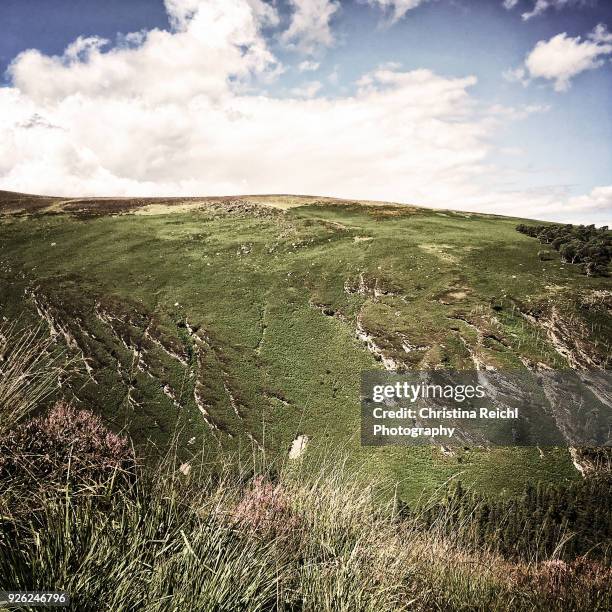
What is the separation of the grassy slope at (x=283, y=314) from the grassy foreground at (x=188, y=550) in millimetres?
15781

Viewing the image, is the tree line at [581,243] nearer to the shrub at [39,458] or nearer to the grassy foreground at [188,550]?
the grassy foreground at [188,550]

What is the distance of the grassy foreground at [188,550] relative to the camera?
3834 mm

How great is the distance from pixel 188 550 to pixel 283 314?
3351 centimetres

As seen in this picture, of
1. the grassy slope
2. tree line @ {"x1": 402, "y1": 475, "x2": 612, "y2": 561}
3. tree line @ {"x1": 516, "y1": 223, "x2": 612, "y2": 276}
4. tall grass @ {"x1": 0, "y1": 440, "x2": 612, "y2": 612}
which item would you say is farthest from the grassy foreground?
tree line @ {"x1": 516, "y1": 223, "x2": 612, "y2": 276}

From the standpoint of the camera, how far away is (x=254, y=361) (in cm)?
3262

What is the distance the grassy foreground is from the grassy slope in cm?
1578

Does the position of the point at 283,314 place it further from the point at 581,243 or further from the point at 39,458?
the point at 39,458

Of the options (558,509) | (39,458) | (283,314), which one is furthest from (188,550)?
(283,314)

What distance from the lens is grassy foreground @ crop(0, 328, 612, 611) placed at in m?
3.83

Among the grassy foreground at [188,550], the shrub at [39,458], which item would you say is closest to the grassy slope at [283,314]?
the shrub at [39,458]

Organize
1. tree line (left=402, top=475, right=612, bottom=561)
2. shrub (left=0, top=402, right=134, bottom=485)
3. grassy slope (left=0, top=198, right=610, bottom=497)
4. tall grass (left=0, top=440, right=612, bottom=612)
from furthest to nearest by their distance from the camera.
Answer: grassy slope (left=0, top=198, right=610, bottom=497) < tree line (left=402, top=475, right=612, bottom=561) < shrub (left=0, top=402, right=134, bottom=485) < tall grass (left=0, top=440, right=612, bottom=612)

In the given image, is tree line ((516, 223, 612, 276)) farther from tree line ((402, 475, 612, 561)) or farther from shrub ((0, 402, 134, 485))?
shrub ((0, 402, 134, 485))

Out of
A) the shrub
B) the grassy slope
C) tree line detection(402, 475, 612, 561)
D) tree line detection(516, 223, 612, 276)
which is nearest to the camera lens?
the shrub

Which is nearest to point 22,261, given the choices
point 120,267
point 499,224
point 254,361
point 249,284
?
point 120,267
